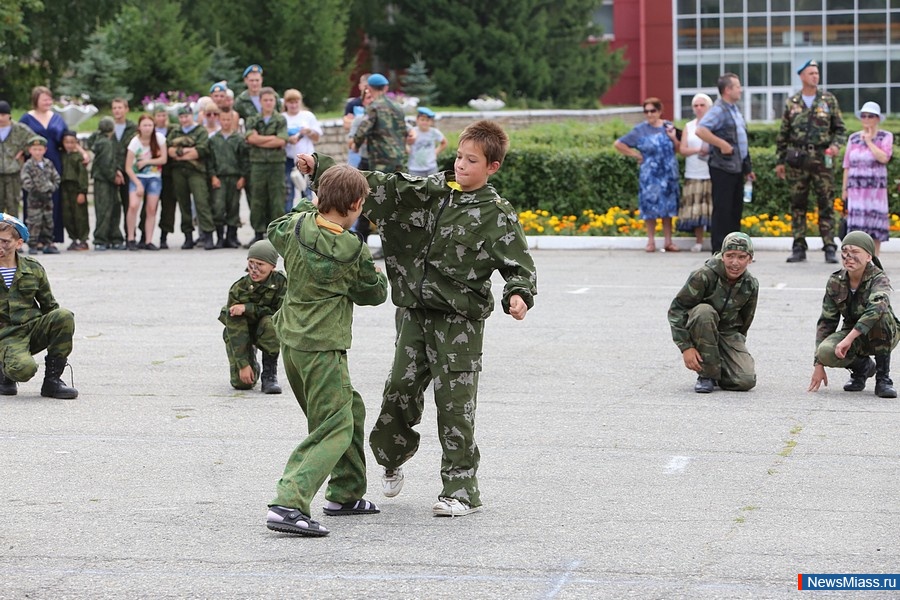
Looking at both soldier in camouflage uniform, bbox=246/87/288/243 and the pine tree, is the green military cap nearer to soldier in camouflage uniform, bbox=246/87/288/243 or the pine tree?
soldier in camouflage uniform, bbox=246/87/288/243

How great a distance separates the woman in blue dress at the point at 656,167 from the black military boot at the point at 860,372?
8.27m

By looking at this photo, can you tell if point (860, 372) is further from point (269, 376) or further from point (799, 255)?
point (799, 255)

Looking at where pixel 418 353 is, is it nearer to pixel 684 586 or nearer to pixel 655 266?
pixel 684 586

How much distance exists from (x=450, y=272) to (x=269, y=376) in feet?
11.6

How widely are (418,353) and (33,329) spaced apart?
3893 mm

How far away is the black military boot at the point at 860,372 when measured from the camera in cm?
950

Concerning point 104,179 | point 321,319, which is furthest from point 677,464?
point 104,179

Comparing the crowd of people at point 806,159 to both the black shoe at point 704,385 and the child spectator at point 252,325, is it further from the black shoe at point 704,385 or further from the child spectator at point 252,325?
the child spectator at point 252,325

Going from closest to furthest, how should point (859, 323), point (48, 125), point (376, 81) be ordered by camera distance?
point (859, 323)
point (376, 81)
point (48, 125)

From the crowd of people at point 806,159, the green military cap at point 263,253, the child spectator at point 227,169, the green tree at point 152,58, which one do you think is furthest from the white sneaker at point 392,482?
the green tree at point 152,58

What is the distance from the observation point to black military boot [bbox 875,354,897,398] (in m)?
9.34

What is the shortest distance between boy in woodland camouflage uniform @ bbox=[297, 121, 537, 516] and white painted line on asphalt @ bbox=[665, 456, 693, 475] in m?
1.23

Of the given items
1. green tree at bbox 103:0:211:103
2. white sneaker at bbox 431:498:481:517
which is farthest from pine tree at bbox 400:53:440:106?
white sneaker at bbox 431:498:481:517

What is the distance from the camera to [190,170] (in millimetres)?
18891
